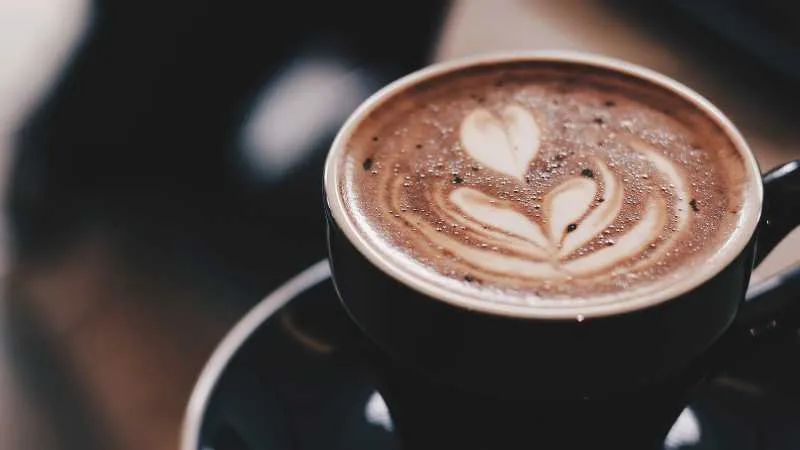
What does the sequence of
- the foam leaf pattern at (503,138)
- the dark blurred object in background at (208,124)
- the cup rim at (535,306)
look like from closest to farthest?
1. the cup rim at (535,306)
2. the foam leaf pattern at (503,138)
3. the dark blurred object in background at (208,124)

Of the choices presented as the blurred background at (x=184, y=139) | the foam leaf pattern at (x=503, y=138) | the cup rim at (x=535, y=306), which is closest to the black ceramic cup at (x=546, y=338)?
the cup rim at (x=535, y=306)

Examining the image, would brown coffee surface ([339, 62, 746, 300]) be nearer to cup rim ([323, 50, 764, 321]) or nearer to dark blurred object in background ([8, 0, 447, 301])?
cup rim ([323, 50, 764, 321])

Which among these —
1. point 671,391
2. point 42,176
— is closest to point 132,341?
point 42,176

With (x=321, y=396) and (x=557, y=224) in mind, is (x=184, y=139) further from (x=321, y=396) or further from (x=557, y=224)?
(x=557, y=224)

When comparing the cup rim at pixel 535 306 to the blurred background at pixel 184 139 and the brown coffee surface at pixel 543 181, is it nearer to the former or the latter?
the brown coffee surface at pixel 543 181

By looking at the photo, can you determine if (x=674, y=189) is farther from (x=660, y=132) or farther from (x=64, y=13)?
(x=64, y=13)

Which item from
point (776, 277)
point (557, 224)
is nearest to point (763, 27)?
point (776, 277)
